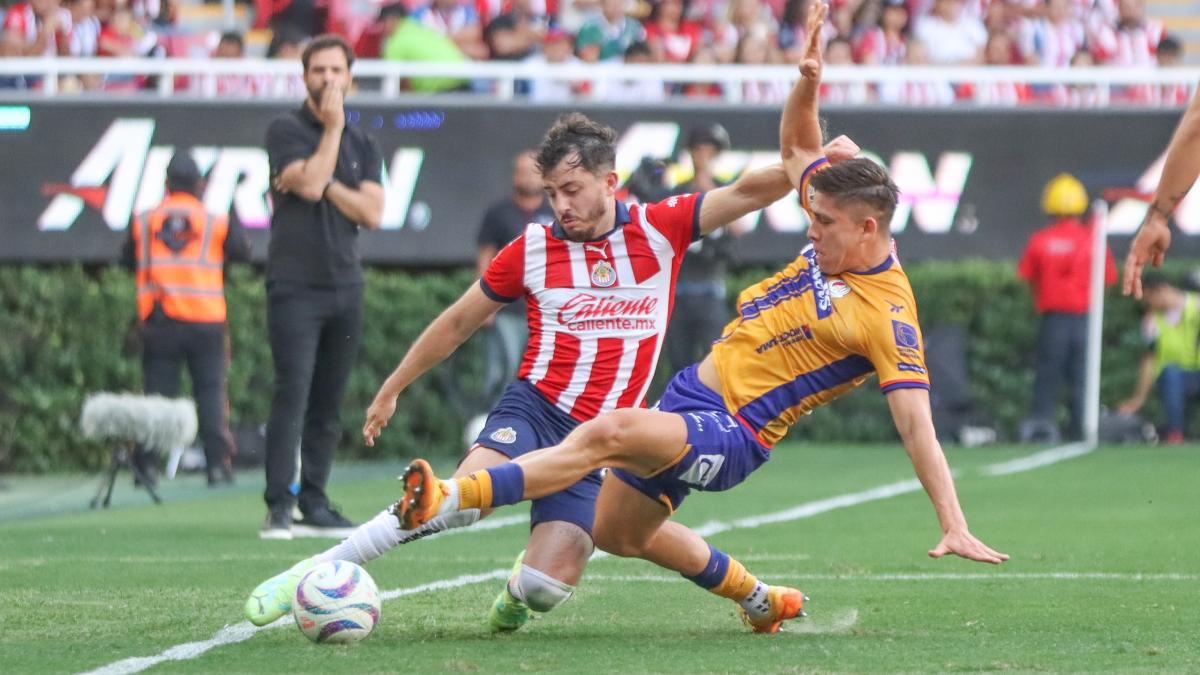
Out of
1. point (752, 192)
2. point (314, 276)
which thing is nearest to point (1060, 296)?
point (314, 276)

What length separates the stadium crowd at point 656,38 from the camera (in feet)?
59.6

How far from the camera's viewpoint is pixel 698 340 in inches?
588

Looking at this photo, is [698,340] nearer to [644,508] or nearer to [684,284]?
[684,284]

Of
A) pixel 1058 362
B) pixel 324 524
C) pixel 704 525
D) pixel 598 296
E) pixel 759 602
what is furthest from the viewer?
pixel 1058 362

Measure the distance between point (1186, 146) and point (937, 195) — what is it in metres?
12.6

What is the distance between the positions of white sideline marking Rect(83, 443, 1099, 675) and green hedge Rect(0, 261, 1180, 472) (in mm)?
1180

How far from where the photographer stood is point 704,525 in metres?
10.6

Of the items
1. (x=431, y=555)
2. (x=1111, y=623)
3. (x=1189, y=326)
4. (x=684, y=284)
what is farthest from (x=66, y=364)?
(x=1111, y=623)

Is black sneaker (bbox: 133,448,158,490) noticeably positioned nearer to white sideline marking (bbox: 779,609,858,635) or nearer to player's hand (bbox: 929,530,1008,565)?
white sideline marking (bbox: 779,609,858,635)

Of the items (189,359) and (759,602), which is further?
(189,359)

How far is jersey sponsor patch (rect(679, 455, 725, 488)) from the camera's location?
6.20 metres

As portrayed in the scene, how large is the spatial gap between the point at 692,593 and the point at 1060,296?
10.8 meters

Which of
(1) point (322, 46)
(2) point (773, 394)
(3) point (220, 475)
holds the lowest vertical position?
(3) point (220, 475)

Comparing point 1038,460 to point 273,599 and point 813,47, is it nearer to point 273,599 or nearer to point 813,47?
point 813,47
